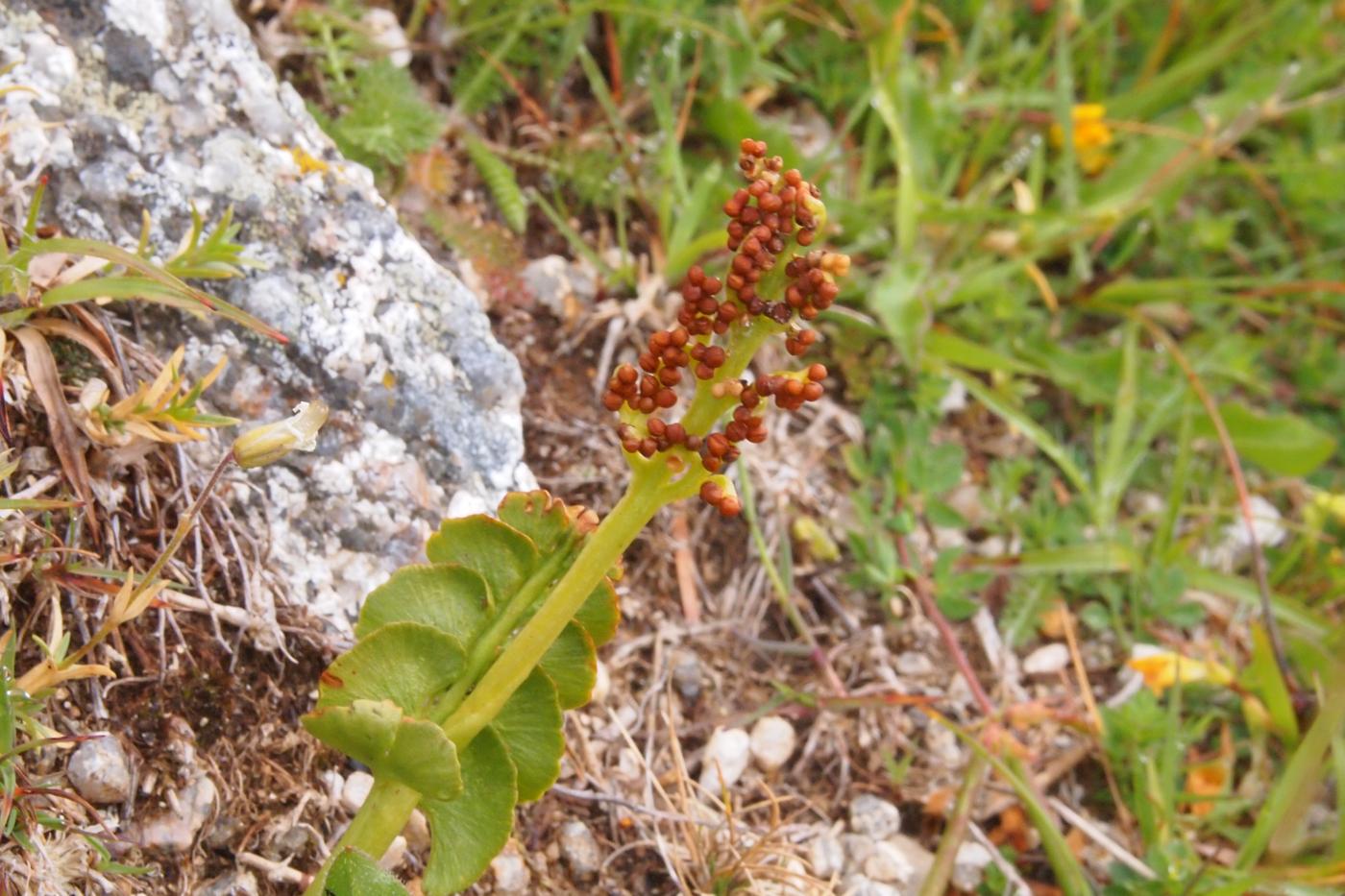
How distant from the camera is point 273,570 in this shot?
1.92m

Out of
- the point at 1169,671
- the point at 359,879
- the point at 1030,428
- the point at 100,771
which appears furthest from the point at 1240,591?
the point at 100,771

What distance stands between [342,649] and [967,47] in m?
2.46

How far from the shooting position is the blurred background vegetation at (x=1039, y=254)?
8.32ft

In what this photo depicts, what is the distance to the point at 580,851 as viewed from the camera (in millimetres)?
2047

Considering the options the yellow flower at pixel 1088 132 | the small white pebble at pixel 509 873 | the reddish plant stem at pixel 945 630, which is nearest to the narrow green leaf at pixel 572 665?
the small white pebble at pixel 509 873

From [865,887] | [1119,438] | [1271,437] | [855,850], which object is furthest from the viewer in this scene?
[1271,437]

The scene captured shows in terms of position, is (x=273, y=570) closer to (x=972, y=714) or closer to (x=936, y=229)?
(x=972, y=714)

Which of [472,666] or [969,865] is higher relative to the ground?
[472,666]

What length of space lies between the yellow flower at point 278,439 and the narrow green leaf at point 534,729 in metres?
0.45

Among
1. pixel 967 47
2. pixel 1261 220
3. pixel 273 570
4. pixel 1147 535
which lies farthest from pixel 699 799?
pixel 1261 220

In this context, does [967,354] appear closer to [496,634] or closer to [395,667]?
[496,634]

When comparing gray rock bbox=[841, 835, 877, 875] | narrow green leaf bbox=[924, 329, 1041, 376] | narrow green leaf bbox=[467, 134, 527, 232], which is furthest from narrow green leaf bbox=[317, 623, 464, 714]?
narrow green leaf bbox=[924, 329, 1041, 376]

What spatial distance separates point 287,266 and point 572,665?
88 centimetres

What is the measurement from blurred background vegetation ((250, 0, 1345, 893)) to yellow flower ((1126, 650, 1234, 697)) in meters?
0.06
